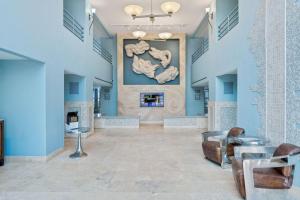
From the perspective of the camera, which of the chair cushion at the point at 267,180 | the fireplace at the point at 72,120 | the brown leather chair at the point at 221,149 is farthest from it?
→ the fireplace at the point at 72,120

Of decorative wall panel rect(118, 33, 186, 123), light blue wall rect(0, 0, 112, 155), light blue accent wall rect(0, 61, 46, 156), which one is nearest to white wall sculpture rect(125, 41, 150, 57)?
decorative wall panel rect(118, 33, 186, 123)

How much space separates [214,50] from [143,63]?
566 centimetres

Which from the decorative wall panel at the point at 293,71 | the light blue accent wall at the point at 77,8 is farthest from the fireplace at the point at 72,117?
the decorative wall panel at the point at 293,71

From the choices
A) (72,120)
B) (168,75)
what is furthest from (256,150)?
(168,75)

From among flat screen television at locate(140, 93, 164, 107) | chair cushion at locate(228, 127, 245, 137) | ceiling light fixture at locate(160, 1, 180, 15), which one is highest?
ceiling light fixture at locate(160, 1, 180, 15)

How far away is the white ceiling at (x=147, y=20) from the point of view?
9.05 metres

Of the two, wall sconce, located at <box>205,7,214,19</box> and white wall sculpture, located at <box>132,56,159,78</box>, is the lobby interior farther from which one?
white wall sculpture, located at <box>132,56,159,78</box>

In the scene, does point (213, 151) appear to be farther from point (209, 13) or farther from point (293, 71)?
point (209, 13)

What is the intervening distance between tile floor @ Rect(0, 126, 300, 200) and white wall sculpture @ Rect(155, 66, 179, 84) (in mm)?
7575

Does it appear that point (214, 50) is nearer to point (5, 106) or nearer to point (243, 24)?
point (243, 24)

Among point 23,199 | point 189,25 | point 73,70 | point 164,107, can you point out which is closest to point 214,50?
point 189,25

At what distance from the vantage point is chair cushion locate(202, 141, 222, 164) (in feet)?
16.2

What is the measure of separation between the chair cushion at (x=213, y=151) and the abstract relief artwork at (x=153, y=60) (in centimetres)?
843

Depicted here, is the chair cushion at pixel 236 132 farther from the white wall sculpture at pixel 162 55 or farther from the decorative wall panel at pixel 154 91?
the white wall sculpture at pixel 162 55
